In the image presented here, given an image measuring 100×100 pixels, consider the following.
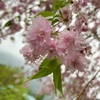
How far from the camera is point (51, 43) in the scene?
2.65 ft

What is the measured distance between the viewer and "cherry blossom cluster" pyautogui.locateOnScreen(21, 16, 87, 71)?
0.81 metres

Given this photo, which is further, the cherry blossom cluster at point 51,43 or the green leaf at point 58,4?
the green leaf at point 58,4

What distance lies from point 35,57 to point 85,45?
0.14m

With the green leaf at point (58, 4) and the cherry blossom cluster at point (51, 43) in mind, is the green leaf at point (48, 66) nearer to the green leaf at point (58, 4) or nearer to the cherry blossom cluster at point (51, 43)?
the cherry blossom cluster at point (51, 43)

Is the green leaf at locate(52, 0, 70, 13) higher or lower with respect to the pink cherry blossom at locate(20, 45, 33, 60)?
higher

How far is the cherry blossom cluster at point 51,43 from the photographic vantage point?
2.64 ft

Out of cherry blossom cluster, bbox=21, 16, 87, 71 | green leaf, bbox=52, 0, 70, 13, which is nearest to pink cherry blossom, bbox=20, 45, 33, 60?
cherry blossom cluster, bbox=21, 16, 87, 71

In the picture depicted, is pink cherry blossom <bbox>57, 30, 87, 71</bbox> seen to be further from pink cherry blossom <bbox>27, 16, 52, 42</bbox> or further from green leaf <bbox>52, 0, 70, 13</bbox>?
green leaf <bbox>52, 0, 70, 13</bbox>

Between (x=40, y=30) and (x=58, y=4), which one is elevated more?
(x=58, y=4)

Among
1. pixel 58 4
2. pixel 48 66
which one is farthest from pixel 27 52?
pixel 58 4

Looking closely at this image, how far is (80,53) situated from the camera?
0.84m

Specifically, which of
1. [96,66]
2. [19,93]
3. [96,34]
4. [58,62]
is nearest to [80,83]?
[96,66]

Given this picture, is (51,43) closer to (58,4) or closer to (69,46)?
(69,46)

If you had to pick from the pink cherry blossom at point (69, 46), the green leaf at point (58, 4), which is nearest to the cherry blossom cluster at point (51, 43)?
the pink cherry blossom at point (69, 46)
